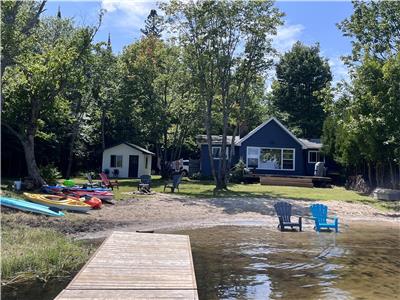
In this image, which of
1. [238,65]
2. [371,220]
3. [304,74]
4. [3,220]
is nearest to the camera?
[3,220]

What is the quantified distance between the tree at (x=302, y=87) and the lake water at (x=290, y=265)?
38.8m

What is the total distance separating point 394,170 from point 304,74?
31.2 meters

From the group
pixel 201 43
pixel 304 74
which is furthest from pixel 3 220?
pixel 304 74

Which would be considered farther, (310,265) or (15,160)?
(15,160)

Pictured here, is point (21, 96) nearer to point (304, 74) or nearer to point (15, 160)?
point (15, 160)

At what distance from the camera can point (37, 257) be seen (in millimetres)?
8781

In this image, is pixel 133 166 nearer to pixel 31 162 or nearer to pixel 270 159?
pixel 270 159

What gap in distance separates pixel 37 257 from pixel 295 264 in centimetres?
558

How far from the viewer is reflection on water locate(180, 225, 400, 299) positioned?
8305mm

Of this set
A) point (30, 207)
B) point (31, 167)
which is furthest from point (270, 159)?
point (30, 207)

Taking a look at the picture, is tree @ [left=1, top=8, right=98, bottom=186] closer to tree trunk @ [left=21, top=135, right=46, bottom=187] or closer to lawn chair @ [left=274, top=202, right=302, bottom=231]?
tree trunk @ [left=21, top=135, right=46, bottom=187]

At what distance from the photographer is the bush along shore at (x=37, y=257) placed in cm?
824

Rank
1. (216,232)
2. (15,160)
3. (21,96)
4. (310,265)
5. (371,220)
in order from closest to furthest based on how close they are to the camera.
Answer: (310,265) → (216,232) → (371,220) → (21,96) → (15,160)

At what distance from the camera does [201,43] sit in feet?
90.6
